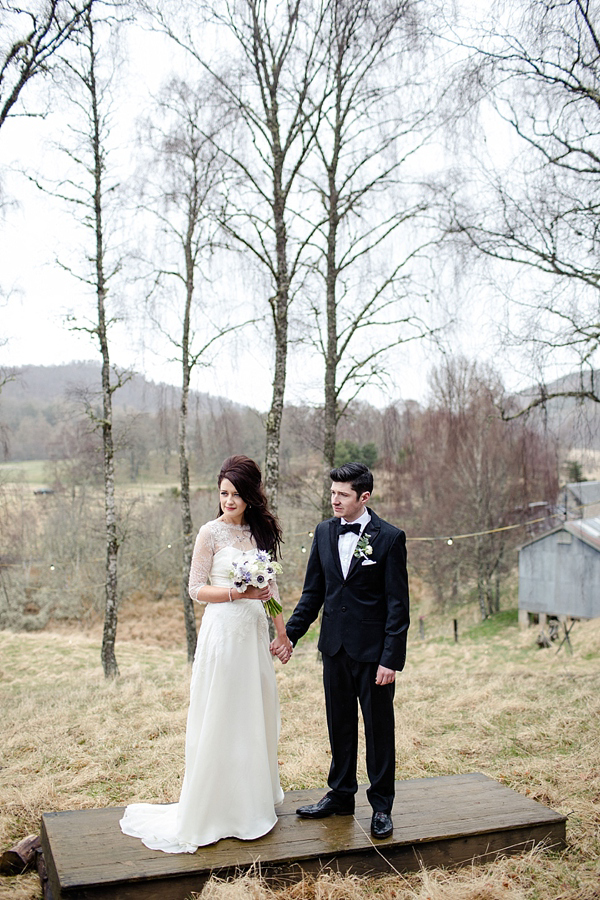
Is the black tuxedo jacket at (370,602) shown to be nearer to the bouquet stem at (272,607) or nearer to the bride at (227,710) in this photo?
the bouquet stem at (272,607)

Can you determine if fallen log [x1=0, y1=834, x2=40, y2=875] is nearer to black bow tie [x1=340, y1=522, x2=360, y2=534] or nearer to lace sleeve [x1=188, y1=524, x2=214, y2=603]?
lace sleeve [x1=188, y1=524, x2=214, y2=603]

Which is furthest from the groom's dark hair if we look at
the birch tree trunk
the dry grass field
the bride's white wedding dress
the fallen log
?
the birch tree trunk

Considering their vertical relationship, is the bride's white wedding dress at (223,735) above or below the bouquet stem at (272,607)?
below

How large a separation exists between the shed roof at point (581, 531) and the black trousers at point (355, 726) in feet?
61.3

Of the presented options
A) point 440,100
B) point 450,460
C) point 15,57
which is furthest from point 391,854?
point 450,460

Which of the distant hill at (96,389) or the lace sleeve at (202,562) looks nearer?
the lace sleeve at (202,562)

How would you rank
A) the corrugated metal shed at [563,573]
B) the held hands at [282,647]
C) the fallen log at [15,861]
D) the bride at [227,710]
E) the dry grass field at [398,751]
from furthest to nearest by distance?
the corrugated metal shed at [563,573] → the held hands at [282,647] → the fallen log at [15,861] → the bride at [227,710] → the dry grass field at [398,751]

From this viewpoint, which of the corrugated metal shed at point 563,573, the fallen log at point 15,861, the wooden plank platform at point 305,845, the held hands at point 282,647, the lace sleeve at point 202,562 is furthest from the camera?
the corrugated metal shed at point 563,573

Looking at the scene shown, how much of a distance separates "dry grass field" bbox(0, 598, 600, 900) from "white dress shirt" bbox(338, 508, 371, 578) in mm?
1416

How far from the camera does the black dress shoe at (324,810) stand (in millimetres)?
3408

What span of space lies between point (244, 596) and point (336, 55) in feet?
26.7

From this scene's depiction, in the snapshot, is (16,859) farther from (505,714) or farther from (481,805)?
(505,714)

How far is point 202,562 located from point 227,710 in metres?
0.73

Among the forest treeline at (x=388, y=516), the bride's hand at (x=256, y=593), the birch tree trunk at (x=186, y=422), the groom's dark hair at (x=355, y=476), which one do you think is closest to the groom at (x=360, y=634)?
the groom's dark hair at (x=355, y=476)
